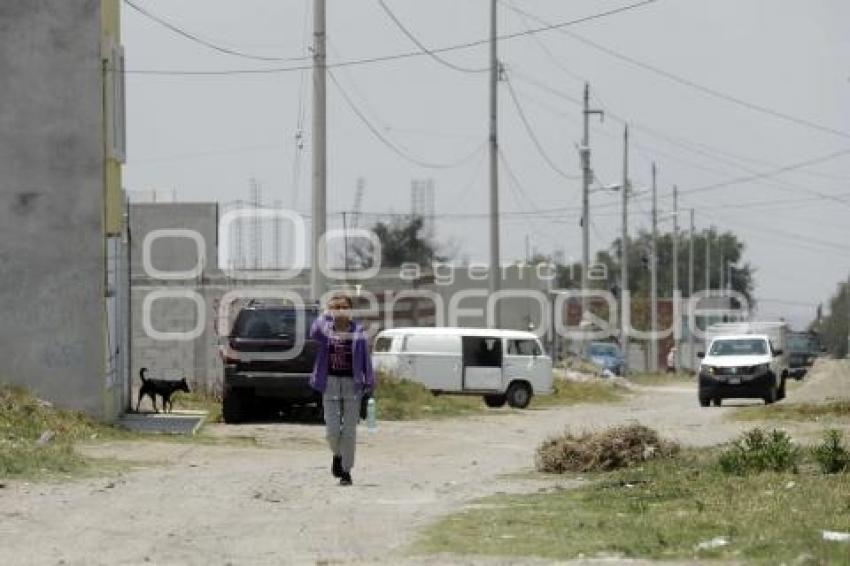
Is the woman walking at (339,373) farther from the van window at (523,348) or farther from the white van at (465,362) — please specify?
the van window at (523,348)

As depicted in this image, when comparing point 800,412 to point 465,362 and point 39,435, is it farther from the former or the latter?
point 39,435

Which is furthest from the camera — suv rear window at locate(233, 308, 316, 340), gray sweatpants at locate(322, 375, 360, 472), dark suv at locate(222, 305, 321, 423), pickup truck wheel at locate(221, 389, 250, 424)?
pickup truck wheel at locate(221, 389, 250, 424)

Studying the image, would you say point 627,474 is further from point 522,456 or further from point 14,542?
point 14,542

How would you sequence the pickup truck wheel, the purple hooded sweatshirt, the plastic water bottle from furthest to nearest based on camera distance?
the pickup truck wheel, the plastic water bottle, the purple hooded sweatshirt

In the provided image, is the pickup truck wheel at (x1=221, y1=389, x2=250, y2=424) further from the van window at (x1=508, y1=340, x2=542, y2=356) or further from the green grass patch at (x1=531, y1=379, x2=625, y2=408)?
the green grass patch at (x1=531, y1=379, x2=625, y2=408)

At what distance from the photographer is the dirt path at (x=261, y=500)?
36.7 ft

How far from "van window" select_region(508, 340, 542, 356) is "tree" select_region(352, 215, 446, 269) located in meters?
56.8

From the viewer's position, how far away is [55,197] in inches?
887

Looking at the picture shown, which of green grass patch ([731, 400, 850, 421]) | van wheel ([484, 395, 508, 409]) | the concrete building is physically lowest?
van wheel ([484, 395, 508, 409])

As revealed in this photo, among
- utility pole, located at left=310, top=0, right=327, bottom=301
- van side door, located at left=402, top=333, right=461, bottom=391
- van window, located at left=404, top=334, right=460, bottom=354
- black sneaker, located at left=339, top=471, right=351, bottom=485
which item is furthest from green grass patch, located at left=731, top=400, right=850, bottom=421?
black sneaker, located at left=339, top=471, right=351, bottom=485

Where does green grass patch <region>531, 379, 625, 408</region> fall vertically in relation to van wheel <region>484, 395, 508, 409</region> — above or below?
below

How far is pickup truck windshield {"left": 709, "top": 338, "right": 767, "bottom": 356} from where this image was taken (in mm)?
39156

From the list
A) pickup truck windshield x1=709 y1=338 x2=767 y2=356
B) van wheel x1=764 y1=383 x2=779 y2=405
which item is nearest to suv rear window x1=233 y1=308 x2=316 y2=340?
van wheel x1=764 y1=383 x2=779 y2=405

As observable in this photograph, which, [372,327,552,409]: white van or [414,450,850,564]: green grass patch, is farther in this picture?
[372,327,552,409]: white van
